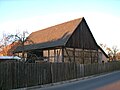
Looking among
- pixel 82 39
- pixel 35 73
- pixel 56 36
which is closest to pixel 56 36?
pixel 56 36

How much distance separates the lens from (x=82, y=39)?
1478 inches

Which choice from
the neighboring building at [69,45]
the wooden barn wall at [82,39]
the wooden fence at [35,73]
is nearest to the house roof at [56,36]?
the neighboring building at [69,45]

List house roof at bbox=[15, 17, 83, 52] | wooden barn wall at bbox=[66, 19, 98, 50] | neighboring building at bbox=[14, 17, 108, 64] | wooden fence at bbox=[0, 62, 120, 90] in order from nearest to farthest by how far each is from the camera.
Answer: wooden fence at bbox=[0, 62, 120, 90] < neighboring building at bbox=[14, 17, 108, 64] < wooden barn wall at bbox=[66, 19, 98, 50] < house roof at bbox=[15, 17, 83, 52]

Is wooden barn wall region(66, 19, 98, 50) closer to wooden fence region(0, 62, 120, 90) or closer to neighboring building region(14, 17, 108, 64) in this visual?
neighboring building region(14, 17, 108, 64)

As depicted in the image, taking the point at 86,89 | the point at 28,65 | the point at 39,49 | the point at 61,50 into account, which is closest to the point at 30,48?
the point at 39,49

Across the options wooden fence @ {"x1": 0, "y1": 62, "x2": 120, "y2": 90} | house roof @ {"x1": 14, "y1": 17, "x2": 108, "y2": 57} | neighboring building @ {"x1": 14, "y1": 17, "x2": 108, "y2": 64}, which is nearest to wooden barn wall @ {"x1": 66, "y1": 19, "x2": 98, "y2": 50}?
neighboring building @ {"x1": 14, "y1": 17, "x2": 108, "y2": 64}

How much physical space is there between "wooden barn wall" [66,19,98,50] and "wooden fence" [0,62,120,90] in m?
7.62

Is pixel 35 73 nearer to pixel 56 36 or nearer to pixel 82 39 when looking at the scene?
pixel 82 39

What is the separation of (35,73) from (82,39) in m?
19.4

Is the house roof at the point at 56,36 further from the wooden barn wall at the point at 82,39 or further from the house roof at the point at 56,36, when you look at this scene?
the wooden barn wall at the point at 82,39

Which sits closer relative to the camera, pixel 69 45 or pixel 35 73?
pixel 35 73

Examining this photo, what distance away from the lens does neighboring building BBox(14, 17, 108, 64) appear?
3462 cm

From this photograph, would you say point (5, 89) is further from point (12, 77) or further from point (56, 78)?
point (56, 78)

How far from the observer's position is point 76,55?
36.1 metres
